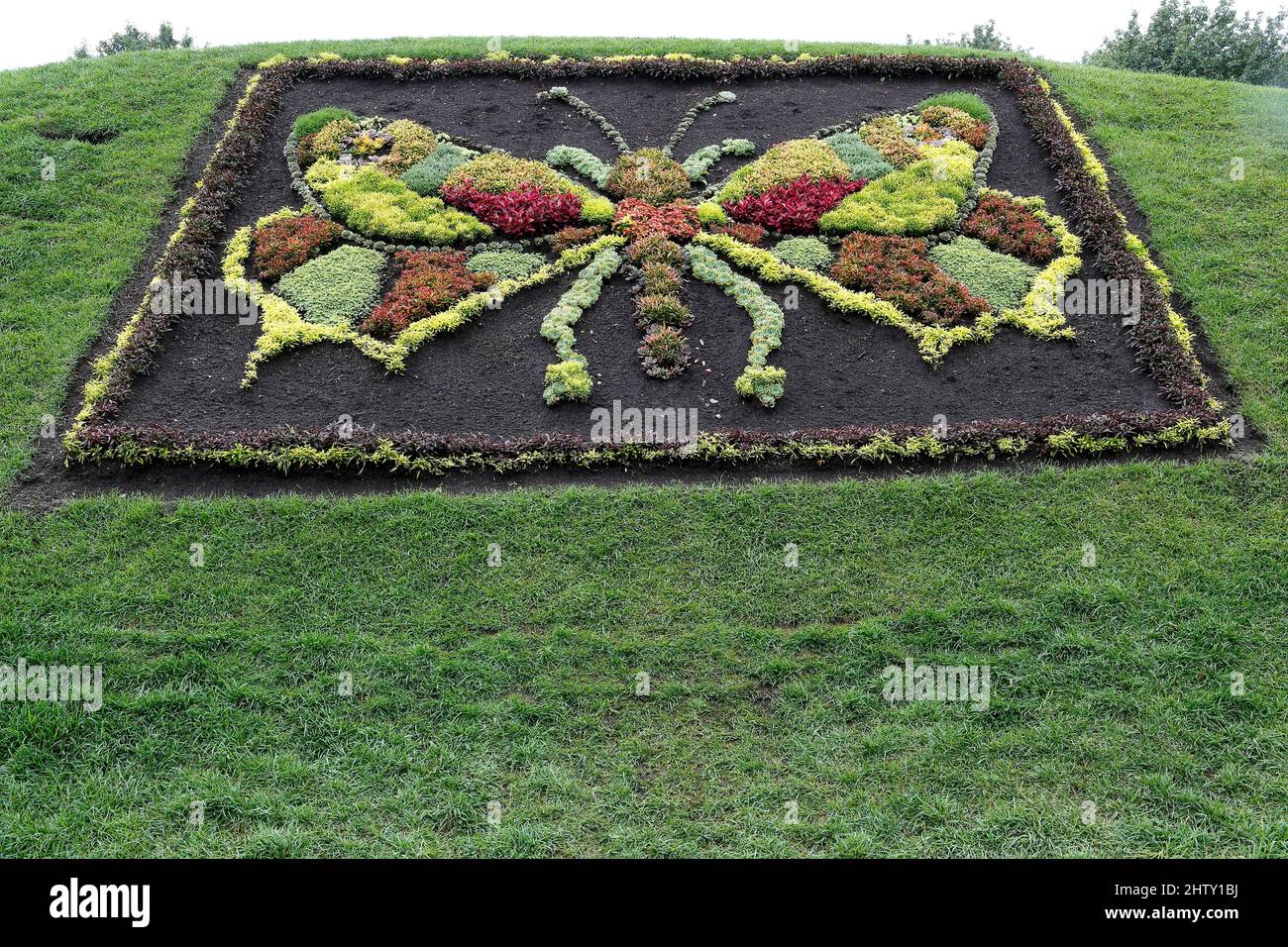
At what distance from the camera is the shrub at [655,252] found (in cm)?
1151

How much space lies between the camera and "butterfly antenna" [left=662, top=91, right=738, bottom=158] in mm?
13562

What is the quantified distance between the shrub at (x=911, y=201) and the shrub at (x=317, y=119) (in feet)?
22.3

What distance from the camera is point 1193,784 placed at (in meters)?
6.81

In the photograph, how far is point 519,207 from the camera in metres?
12.1

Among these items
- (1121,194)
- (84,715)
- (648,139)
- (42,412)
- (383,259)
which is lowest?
(84,715)

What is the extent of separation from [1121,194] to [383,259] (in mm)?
8937

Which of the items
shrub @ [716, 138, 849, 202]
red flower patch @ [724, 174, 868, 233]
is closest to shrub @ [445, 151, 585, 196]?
shrub @ [716, 138, 849, 202]

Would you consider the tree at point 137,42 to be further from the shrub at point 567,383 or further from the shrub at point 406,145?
the shrub at point 567,383

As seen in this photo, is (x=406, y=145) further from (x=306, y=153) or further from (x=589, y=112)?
(x=589, y=112)

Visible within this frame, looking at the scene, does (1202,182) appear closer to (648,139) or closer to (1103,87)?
(1103,87)

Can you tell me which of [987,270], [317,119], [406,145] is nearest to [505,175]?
[406,145]

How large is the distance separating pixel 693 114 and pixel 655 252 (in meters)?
3.64

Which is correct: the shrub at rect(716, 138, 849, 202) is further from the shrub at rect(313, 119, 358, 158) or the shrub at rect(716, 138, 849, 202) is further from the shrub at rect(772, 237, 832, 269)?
the shrub at rect(313, 119, 358, 158)

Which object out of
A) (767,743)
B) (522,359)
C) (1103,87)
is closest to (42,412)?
(522,359)
